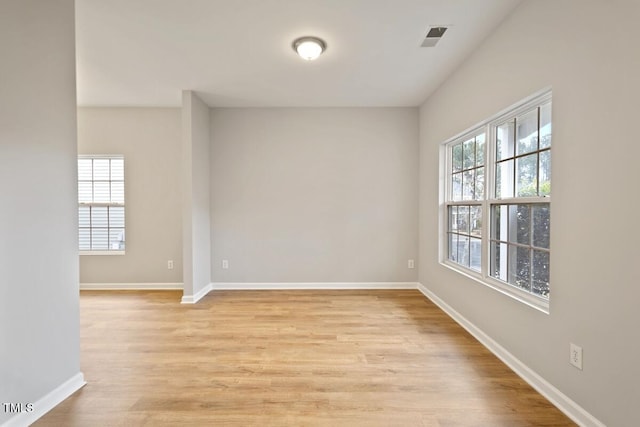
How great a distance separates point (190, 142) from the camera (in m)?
3.87

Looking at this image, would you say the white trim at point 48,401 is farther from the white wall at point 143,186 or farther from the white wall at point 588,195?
the white wall at point 588,195

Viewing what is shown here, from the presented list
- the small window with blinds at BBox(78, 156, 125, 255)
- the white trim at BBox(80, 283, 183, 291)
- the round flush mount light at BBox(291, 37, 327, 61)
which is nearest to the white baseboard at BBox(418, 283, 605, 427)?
the round flush mount light at BBox(291, 37, 327, 61)

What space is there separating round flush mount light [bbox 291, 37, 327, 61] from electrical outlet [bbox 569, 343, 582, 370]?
2910 mm

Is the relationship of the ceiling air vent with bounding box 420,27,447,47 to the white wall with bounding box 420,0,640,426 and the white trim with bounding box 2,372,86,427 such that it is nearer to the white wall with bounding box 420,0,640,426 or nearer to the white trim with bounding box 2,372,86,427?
the white wall with bounding box 420,0,640,426

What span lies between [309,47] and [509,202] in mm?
2181

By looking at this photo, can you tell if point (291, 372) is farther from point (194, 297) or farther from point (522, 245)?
point (194, 297)

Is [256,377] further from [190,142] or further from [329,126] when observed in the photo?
[329,126]

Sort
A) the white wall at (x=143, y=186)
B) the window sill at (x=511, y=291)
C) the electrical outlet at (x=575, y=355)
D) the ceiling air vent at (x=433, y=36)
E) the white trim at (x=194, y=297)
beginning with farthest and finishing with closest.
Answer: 1. the white wall at (x=143, y=186)
2. the white trim at (x=194, y=297)
3. the ceiling air vent at (x=433, y=36)
4. the window sill at (x=511, y=291)
5. the electrical outlet at (x=575, y=355)

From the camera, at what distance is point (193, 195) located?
3.92 meters

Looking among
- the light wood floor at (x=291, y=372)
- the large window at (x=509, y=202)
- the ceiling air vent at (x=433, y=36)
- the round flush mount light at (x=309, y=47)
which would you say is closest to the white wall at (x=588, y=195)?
the large window at (x=509, y=202)

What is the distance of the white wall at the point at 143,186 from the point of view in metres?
4.48

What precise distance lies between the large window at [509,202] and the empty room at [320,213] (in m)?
0.02

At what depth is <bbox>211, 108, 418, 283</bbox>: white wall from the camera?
4.50 m

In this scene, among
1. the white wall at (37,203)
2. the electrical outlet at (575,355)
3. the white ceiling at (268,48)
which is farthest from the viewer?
the white ceiling at (268,48)
